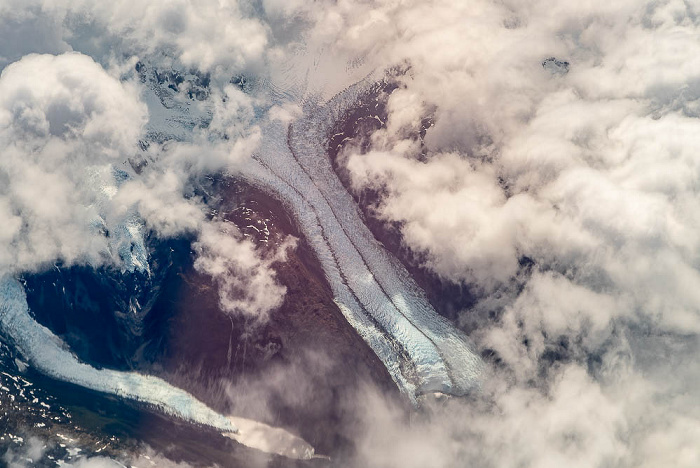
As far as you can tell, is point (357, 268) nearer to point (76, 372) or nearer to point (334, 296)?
point (334, 296)

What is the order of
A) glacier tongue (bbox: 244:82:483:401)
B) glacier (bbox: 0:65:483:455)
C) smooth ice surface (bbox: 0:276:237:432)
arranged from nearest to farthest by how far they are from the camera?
smooth ice surface (bbox: 0:276:237:432), glacier (bbox: 0:65:483:455), glacier tongue (bbox: 244:82:483:401)

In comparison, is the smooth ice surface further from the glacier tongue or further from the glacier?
the glacier tongue

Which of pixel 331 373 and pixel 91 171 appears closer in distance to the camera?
pixel 331 373

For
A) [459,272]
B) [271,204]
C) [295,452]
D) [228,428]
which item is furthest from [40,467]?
[459,272]

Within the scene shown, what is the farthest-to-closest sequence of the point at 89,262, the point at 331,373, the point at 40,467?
1. the point at 89,262
2. the point at 331,373
3. the point at 40,467

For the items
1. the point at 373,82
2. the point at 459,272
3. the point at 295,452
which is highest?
the point at 373,82

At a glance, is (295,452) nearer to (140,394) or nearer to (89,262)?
(140,394)

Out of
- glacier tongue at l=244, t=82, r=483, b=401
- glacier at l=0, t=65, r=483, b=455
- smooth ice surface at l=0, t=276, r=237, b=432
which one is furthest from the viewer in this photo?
glacier tongue at l=244, t=82, r=483, b=401

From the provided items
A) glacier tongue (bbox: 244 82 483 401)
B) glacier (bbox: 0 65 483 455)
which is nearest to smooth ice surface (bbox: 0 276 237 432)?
glacier (bbox: 0 65 483 455)
